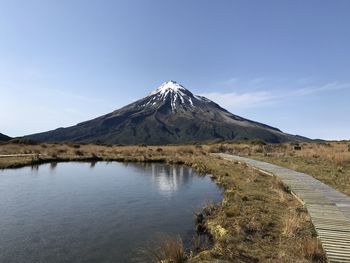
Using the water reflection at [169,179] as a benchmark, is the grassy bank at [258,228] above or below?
below

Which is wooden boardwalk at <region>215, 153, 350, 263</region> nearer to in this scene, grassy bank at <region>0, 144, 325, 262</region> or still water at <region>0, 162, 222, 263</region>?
grassy bank at <region>0, 144, 325, 262</region>

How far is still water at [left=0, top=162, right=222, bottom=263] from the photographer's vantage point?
12.8m

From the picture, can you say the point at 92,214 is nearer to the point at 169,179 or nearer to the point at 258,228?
the point at 258,228

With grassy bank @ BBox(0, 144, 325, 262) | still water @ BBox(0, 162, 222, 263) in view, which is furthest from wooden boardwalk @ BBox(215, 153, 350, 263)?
still water @ BBox(0, 162, 222, 263)

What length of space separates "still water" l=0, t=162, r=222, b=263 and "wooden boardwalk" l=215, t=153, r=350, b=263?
191 inches

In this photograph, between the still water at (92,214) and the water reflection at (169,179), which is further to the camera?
the water reflection at (169,179)

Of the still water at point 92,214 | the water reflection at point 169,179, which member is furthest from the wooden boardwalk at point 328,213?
the water reflection at point 169,179

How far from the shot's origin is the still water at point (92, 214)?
12.8 m

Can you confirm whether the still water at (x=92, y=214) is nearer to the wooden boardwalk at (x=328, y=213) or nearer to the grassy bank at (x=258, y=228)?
the grassy bank at (x=258, y=228)

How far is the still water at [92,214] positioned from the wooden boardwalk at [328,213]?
4853 mm

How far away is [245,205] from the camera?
1762cm

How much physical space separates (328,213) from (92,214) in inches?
425

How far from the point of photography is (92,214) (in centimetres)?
1789

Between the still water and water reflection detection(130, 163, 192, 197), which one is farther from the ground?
water reflection detection(130, 163, 192, 197)
